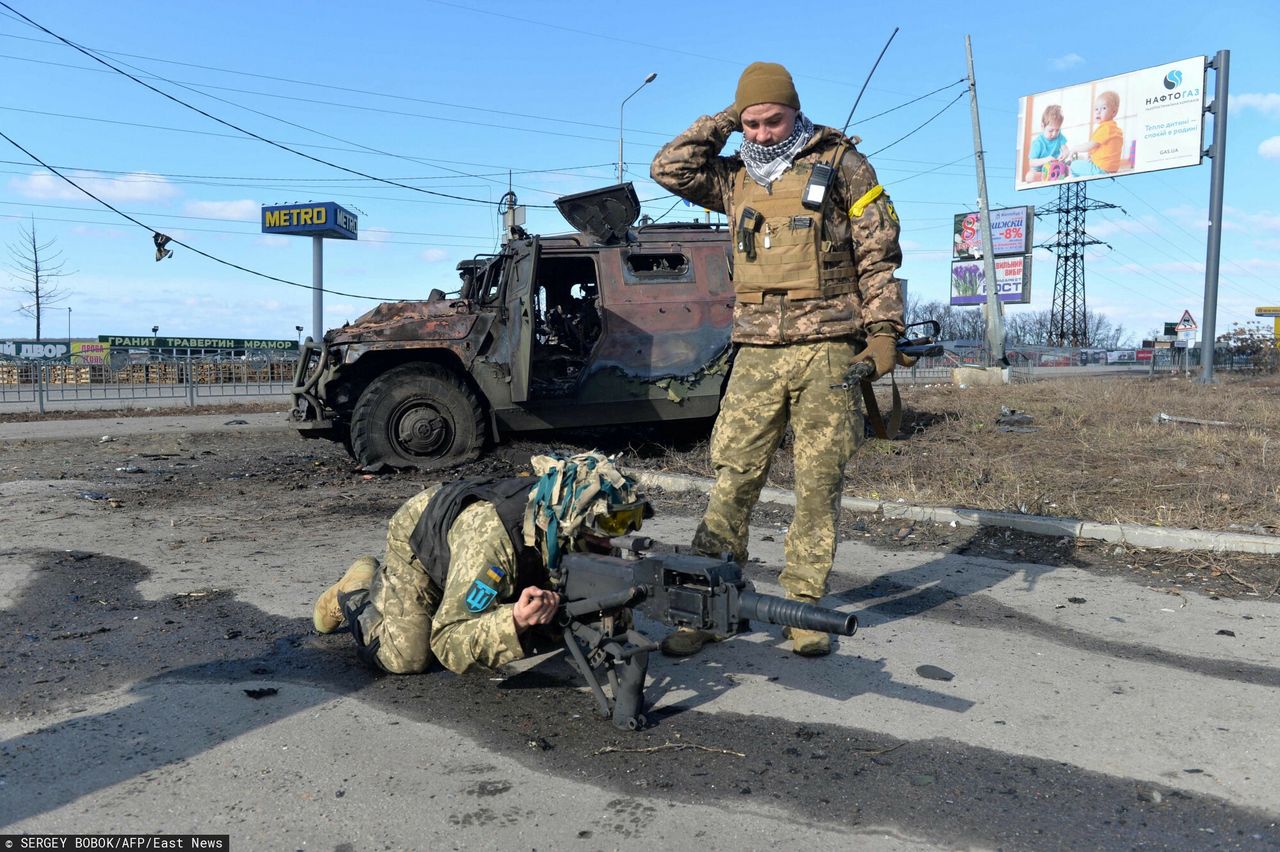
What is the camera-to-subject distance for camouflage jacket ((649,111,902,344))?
3.33m

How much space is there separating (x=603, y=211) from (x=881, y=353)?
503 cm

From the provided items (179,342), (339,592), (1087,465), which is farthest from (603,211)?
(179,342)

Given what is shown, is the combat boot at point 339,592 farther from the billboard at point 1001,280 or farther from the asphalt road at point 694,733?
the billboard at point 1001,280

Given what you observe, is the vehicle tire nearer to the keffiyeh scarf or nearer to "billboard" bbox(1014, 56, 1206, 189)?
the keffiyeh scarf

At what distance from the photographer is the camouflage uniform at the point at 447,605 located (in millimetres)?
2703

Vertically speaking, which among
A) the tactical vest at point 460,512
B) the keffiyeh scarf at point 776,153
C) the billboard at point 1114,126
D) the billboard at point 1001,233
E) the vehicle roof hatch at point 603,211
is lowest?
the tactical vest at point 460,512

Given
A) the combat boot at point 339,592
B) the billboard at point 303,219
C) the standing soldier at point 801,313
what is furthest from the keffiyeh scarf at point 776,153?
the billboard at point 303,219

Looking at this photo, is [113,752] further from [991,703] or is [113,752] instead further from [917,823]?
[991,703]

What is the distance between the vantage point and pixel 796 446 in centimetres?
347

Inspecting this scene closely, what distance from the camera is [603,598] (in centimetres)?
257

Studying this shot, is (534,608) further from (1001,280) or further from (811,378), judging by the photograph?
(1001,280)

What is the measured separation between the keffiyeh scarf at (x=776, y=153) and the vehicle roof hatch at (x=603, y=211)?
4.45 meters

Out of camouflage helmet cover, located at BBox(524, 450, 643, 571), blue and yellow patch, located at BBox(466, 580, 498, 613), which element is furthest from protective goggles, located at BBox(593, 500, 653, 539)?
blue and yellow patch, located at BBox(466, 580, 498, 613)

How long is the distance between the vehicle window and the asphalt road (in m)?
4.43
